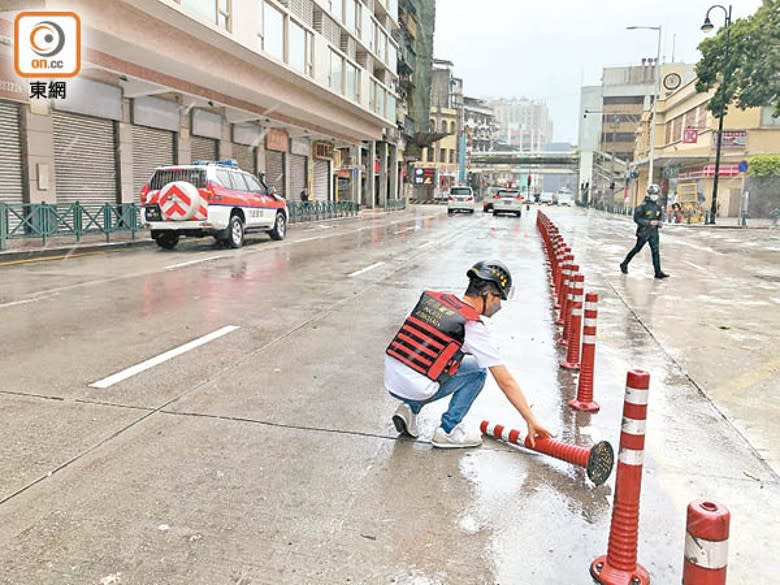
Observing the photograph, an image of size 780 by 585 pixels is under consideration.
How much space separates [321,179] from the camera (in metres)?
44.5

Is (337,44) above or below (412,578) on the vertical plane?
above

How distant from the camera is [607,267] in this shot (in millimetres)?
15898

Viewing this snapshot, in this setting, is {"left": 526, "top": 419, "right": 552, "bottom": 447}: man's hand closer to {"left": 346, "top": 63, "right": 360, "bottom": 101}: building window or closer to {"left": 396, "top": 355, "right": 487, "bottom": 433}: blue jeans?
Result: {"left": 396, "top": 355, "right": 487, "bottom": 433}: blue jeans

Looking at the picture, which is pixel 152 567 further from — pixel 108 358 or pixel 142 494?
pixel 108 358

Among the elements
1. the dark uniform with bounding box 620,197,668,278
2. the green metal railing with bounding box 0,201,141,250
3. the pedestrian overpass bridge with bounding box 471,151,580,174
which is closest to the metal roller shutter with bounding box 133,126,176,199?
the green metal railing with bounding box 0,201,141,250

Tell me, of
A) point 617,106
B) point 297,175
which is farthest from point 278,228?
point 617,106

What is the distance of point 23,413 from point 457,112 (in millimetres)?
115908

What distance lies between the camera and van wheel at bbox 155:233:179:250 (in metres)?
17.7

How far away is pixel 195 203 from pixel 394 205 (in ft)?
133

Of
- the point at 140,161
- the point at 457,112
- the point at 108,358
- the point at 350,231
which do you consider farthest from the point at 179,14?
the point at 457,112

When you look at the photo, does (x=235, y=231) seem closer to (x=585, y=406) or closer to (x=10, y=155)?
(x=10, y=155)

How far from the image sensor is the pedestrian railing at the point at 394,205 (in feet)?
178

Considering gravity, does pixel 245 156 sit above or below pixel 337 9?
below

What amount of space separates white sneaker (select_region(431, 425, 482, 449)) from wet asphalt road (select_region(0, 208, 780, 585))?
9 cm
